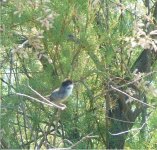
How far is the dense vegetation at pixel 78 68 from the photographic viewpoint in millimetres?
2986

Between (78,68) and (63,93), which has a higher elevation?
(78,68)

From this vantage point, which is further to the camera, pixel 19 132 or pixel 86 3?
pixel 19 132

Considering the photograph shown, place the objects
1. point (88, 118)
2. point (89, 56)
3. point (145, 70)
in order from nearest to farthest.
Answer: point (89, 56)
point (88, 118)
point (145, 70)

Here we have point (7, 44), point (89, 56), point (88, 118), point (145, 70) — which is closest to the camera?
point (7, 44)

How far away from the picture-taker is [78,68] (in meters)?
3.19

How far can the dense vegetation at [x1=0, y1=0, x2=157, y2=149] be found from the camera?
2986 mm

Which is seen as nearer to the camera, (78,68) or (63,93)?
(63,93)

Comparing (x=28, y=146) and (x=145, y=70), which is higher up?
(x=145, y=70)

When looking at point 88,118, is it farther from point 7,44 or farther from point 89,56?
point 7,44

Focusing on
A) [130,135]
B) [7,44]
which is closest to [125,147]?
[130,135]

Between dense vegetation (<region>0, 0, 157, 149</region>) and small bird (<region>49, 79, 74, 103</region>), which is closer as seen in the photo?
small bird (<region>49, 79, 74, 103</region>)

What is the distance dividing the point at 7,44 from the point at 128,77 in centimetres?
81

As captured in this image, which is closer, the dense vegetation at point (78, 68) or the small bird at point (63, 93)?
the small bird at point (63, 93)

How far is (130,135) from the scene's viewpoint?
3.62 meters
